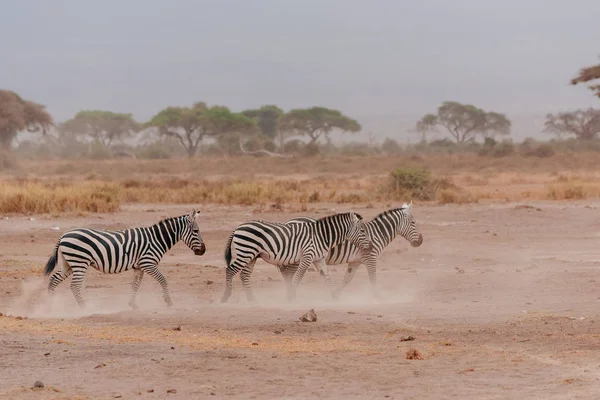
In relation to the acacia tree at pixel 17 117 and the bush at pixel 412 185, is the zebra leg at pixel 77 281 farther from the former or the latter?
the acacia tree at pixel 17 117

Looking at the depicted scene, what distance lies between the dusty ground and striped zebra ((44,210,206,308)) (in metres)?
0.39

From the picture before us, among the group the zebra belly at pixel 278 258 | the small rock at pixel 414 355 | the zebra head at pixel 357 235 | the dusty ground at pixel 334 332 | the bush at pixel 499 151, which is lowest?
the dusty ground at pixel 334 332

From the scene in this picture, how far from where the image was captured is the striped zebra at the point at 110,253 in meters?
12.2

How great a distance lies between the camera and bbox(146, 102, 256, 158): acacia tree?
7419 centimetres

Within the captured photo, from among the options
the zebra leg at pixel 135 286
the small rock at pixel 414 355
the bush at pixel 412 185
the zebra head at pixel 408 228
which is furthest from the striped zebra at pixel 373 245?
the bush at pixel 412 185

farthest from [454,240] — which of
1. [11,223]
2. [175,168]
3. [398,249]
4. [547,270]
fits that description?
[175,168]

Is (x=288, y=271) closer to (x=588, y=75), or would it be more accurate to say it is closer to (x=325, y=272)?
(x=325, y=272)

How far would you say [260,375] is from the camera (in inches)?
313

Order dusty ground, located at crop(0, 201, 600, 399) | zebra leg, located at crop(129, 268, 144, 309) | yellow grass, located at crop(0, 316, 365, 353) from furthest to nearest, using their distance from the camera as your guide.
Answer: zebra leg, located at crop(129, 268, 144, 309) < yellow grass, located at crop(0, 316, 365, 353) < dusty ground, located at crop(0, 201, 600, 399)

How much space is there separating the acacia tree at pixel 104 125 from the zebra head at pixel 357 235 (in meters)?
87.0

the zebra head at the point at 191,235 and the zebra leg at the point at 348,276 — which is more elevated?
the zebra head at the point at 191,235

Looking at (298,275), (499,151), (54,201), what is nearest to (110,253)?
(298,275)

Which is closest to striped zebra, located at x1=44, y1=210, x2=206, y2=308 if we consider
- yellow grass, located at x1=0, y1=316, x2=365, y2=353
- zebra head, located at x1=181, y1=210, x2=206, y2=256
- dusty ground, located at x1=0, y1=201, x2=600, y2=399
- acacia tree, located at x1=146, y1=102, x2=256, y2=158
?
zebra head, located at x1=181, y1=210, x2=206, y2=256

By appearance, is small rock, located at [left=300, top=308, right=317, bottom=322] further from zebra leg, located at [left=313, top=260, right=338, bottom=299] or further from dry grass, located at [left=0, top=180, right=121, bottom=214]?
dry grass, located at [left=0, top=180, right=121, bottom=214]
